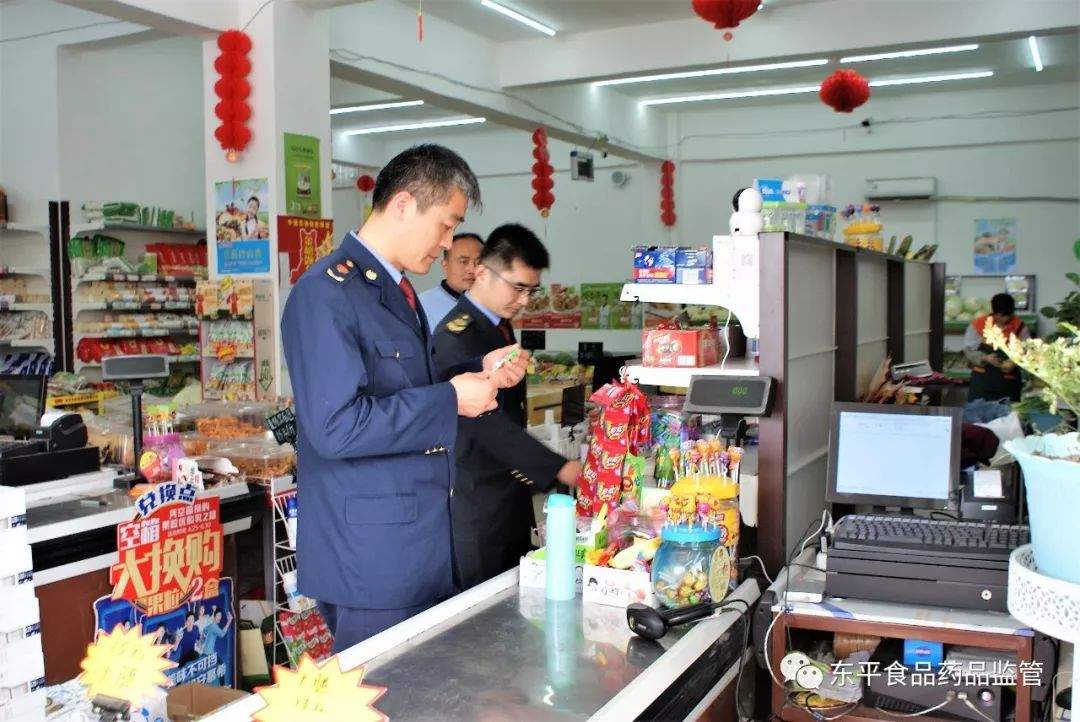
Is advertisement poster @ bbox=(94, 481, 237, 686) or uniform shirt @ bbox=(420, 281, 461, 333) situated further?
uniform shirt @ bbox=(420, 281, 461, 333)

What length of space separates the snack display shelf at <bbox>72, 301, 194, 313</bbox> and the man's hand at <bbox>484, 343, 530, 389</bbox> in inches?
240

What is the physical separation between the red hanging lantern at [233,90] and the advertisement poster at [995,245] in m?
9.53

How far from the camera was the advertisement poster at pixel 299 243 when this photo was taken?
6.29m

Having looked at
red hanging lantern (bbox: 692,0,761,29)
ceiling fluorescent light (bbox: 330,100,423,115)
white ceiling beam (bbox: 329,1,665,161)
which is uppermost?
ceiling fluorescent light (bbox: 330,100,423,115)

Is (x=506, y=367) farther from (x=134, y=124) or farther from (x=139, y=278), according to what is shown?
(x=134, y=124)

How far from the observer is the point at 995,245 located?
12547 mm

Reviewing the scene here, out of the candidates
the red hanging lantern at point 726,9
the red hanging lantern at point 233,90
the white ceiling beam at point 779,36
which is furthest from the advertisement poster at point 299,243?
the white ceiling beam at point 779,36

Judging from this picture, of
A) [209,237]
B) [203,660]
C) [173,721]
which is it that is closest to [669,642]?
[173,721]

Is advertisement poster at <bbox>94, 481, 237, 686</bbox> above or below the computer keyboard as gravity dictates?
below

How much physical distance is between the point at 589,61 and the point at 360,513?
7.98m

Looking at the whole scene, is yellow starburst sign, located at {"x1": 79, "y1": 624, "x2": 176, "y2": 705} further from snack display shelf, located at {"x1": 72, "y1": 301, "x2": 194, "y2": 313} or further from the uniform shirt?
snack display shelf, located at {"x1": 72, "y1": 301, "x2": 194, "y2": 313}

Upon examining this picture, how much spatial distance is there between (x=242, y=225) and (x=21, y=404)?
2.72 metres

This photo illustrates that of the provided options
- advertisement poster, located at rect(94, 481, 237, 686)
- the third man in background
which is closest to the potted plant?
advertisement poster, located at rect(94, 481, 237, 686)

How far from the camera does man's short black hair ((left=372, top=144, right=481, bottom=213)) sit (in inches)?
101
